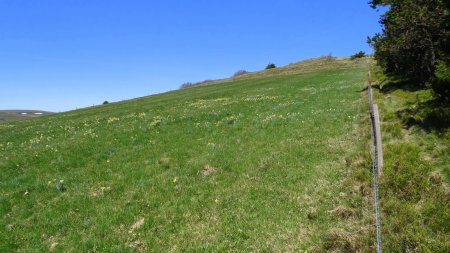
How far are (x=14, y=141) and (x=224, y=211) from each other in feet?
63.1

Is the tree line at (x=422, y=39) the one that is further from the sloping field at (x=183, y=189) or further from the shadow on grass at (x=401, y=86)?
the sloping field at (x=183, y=189)

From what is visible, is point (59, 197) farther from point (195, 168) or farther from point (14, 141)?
point (14, 141)

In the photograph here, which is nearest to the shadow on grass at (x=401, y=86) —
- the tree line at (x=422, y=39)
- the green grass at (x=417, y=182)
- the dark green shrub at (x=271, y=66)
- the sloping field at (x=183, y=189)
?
the tree line at (x=422, y=39)

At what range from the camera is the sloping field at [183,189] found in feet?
27.4

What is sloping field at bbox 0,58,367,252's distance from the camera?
8.35m

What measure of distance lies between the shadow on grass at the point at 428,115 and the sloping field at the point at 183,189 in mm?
2312

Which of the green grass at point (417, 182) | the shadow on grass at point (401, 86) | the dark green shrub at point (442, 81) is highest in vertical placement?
the dark green shrub at point (442, 81)

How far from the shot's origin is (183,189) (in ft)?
36.1

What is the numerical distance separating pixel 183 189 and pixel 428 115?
1072 cm

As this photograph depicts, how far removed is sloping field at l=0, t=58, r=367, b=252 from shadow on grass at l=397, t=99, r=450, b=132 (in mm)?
2312

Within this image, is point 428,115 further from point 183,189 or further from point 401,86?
point 401,86

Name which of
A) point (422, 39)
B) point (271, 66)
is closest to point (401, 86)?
point (422, 39)

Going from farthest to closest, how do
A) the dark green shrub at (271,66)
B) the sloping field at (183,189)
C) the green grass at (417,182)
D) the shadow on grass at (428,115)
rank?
the dark green shrub at (271,66), the shadow on grass at (428,115), the sloping field at (183,189), the green grass at (417,182)

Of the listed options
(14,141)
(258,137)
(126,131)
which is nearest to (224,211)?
(258,137)
